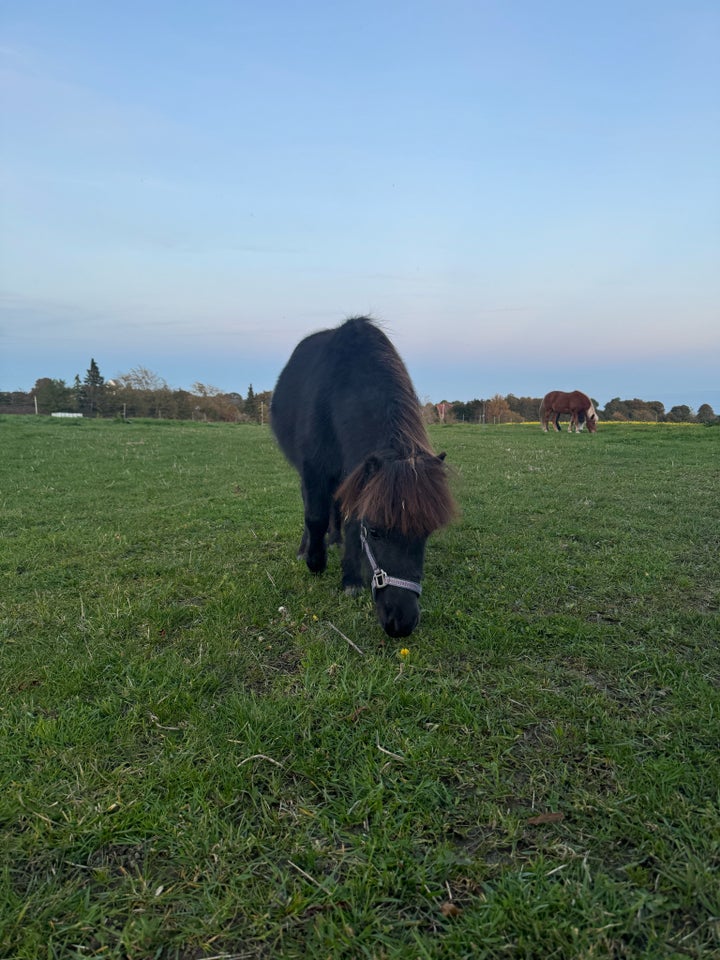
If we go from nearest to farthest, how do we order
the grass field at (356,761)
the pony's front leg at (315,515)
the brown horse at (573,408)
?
1. the grass field at (356,761)
2. the pony's front leg at (315,515)
3. the brown horse at (573,408)

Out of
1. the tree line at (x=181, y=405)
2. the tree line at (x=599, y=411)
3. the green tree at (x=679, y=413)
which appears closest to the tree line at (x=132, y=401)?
the tree line at (x=181, y=405)

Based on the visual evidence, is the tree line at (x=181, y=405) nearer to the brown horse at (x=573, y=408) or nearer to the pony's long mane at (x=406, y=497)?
the brown horse at (x=573, y=408)

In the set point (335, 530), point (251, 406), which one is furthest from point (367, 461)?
point (251, 406)

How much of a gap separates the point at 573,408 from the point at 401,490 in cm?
2305

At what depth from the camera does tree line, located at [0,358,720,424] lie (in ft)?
138

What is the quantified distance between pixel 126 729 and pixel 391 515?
5.57ft

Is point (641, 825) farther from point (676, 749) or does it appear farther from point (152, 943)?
point (152, 943)

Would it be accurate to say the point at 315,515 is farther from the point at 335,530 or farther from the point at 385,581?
the point at 385,581

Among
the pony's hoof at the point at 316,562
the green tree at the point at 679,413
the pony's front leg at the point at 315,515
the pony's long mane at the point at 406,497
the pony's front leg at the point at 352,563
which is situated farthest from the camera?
the green tree at the point at 679,413

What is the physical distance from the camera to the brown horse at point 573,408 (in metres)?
23.4

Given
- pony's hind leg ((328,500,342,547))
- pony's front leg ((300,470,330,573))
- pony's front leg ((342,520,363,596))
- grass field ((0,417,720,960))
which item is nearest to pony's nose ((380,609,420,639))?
grass field ((0,417,720,960))

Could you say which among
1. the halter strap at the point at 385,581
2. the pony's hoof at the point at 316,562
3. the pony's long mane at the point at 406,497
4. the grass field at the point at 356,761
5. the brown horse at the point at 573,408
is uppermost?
the brown horse at the point at 573,408

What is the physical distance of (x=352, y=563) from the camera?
13.3 feet

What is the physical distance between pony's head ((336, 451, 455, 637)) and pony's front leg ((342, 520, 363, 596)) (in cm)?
84
